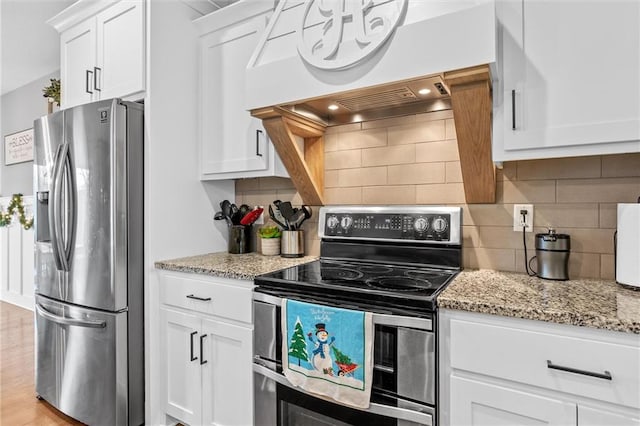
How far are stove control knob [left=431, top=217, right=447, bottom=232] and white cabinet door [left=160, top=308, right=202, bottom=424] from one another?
1.26 meters

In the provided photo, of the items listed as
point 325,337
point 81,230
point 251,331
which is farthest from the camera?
point 81,230

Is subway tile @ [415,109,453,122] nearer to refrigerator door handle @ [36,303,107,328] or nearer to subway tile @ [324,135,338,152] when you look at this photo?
subway tile @ [324,135,338,152]

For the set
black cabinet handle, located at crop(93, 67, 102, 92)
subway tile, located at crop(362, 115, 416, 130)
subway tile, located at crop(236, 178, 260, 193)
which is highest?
black cabinet handle, located at crop(93, 67, 102, 92)

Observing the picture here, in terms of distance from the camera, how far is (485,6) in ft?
3.92

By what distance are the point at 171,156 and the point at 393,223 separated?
4.33 ft

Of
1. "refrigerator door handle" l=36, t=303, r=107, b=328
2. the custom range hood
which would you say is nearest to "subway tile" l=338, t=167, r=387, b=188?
the custom range hood

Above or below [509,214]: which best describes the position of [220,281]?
below

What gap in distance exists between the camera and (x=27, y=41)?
3.27 m

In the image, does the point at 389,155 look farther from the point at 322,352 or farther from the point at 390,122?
the point at 322,352

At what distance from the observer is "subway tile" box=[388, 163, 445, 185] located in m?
1.80

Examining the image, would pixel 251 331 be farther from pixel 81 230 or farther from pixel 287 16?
pixel 287 16

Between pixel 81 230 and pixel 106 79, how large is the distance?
94cm

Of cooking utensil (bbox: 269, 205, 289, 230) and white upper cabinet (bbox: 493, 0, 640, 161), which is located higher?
white upper cabinet (bbox: 493, 0, 640, 161)

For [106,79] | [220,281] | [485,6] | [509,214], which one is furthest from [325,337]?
[106,79]
